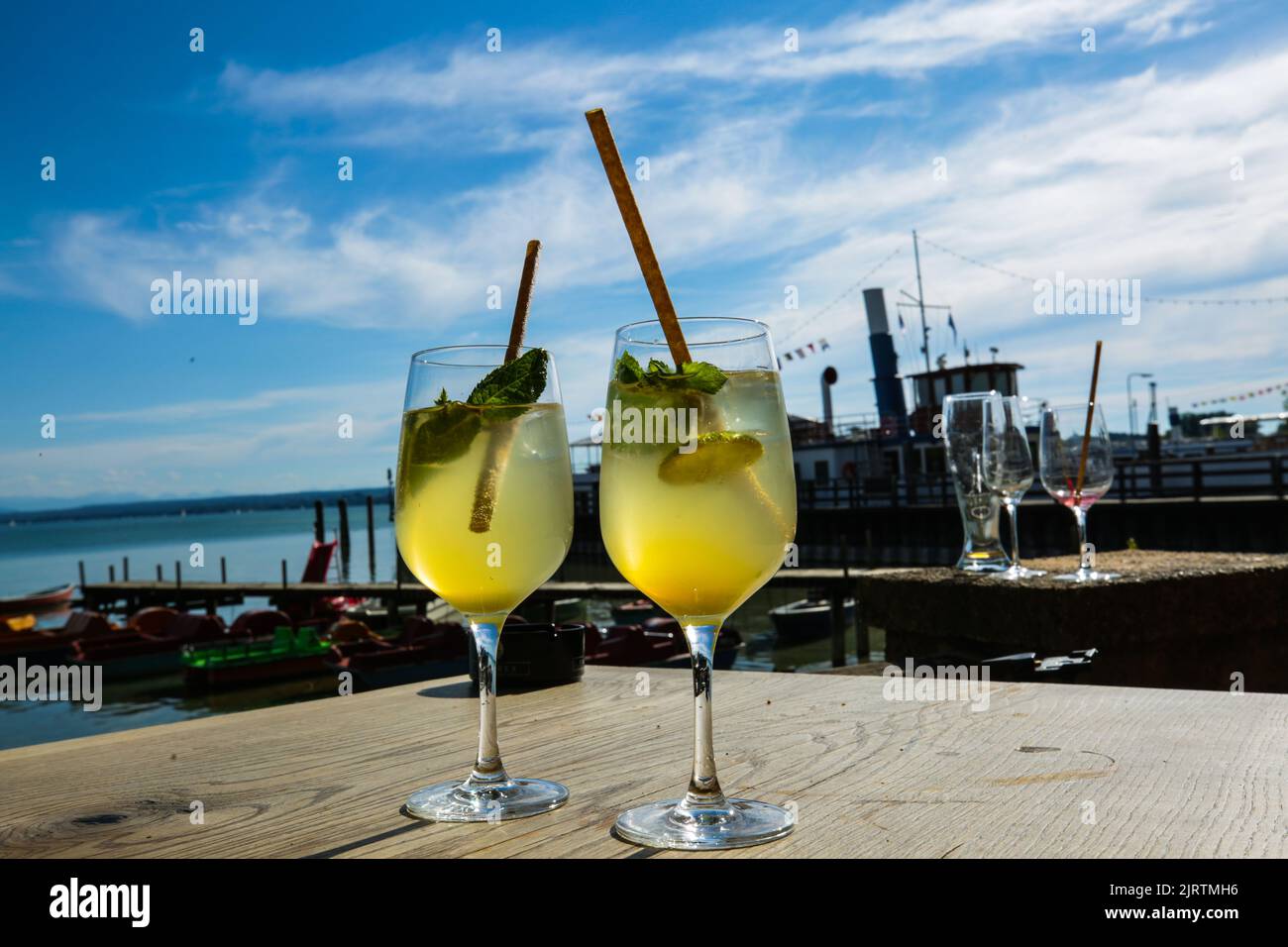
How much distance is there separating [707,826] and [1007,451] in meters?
2.59

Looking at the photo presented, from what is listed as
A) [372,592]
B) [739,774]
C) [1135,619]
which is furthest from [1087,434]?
[372,592]

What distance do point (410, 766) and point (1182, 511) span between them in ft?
91.8

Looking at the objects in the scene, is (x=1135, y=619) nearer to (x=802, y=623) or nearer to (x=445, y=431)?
(x=445, y=431)

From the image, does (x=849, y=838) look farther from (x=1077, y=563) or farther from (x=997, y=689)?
(x=1077, y=563)

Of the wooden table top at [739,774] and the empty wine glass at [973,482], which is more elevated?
the empty wine glass at [973,482]

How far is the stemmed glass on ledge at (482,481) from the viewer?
1.18 meters

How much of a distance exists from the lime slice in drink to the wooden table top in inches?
13.1

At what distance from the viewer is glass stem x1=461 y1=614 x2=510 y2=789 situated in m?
1.06

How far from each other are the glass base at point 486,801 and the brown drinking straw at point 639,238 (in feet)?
1.55

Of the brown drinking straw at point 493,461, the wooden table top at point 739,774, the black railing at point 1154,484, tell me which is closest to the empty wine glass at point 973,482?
the wooden table top at point 739,774

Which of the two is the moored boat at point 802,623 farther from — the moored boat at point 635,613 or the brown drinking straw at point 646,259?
the brown drinking straw at point 646,259
